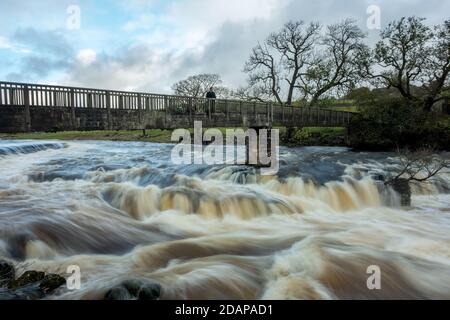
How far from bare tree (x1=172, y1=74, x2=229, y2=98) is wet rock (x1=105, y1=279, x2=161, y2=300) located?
213 ft

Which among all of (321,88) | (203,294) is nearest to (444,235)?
(203,294)

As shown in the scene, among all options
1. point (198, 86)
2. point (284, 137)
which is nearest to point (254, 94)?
point (284, 137)

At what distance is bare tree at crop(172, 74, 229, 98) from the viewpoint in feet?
231

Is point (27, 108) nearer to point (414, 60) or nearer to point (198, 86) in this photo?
point (414, 60)

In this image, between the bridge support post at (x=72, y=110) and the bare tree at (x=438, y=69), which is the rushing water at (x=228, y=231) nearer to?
the bridge support post at (x=72, y=110)

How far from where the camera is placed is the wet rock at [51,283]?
601 centimetres

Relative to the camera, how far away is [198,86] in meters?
71.1

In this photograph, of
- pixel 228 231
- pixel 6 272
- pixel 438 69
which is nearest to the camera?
pixel 6 272

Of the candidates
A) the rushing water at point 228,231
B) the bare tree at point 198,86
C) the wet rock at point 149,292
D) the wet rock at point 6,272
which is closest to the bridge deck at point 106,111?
the rushing water at point 228,231

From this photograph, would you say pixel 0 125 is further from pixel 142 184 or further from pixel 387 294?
pixel 387 294

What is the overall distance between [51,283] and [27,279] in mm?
393

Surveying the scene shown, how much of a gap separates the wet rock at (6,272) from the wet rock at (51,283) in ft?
1.96

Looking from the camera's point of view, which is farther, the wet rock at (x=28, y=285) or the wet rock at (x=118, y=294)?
the wet rock at (x=118, y=294)
